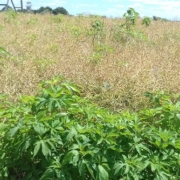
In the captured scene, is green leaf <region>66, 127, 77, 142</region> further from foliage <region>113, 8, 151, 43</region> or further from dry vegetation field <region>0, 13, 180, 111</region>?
foliage <region>113, 8, 151, 43</region>

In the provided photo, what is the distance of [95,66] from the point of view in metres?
5.60

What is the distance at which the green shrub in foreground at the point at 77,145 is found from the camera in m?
2.70

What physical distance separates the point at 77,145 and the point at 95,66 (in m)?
2.99

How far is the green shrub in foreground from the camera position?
2697mm

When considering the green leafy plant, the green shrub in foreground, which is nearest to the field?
the green shrub in foreground

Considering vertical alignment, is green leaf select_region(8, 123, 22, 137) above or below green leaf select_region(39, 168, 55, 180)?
above

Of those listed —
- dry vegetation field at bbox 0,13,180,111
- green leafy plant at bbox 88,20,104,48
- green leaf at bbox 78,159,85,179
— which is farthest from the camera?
green leafy plant at bbox 88,20,104,48

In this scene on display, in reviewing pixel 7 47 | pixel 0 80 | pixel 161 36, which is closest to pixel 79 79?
pixel 0 80

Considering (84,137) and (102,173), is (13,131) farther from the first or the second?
(102,173)

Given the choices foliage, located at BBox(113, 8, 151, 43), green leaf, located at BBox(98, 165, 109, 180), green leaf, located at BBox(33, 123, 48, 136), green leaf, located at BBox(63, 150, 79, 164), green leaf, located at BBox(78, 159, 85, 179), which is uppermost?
green leaf, located at BBox(33, 123, 48, 136)

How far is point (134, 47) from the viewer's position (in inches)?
288

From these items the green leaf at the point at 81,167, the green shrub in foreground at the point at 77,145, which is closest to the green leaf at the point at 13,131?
the green shrub in foreground at the point at 77,145

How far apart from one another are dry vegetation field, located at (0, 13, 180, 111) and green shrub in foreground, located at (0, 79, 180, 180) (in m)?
1.67

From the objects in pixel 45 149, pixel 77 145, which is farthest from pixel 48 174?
pixel 77 145
